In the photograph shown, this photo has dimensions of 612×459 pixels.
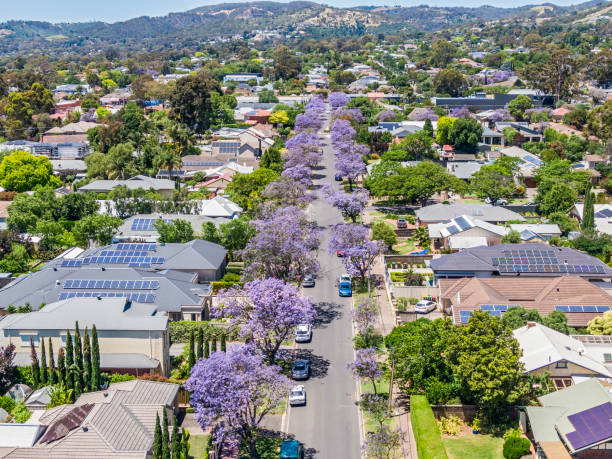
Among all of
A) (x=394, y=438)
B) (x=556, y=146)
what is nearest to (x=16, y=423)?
(x=394, y=438)

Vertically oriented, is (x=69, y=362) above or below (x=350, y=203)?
below

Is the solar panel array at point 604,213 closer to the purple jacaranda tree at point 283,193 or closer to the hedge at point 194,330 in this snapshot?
the purple jacaranda tree at point 283,193

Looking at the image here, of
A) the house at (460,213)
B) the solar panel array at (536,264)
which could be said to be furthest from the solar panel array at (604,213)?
the solar panel array at (536,264)

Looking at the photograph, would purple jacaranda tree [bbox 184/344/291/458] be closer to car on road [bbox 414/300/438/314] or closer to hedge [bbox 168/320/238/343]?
hedge [bbox 168/320/238/343]

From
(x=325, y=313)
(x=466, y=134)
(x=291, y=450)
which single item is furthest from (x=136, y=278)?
(x=466, y=134)

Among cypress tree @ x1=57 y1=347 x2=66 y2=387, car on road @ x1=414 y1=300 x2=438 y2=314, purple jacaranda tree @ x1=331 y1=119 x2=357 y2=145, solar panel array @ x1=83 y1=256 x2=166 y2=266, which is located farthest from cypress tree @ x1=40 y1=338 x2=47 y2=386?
purple jacaranda tree @ x1=331 y1=119 x2=357 y2=145

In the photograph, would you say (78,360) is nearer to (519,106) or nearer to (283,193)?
(283,193)
